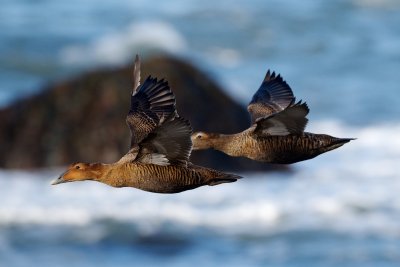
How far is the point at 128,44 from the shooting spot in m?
42.1

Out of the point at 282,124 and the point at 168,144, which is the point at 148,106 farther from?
the point at 282,124

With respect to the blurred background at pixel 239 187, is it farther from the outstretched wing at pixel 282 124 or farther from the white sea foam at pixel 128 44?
the outstretched wing at pixel 282 124

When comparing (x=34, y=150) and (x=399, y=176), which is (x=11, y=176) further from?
(x=399, y=176)

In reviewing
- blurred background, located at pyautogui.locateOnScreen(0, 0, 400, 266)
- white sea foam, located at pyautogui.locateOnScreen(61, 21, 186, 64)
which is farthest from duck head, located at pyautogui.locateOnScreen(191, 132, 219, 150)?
white sea foam, located at pyautogui.locateOnScreen(61, 21, 186, 64)

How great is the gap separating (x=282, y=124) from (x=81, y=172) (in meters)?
1.74

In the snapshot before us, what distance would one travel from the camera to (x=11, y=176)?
82.3ft

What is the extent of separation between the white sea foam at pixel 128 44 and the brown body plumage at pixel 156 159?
27.5m

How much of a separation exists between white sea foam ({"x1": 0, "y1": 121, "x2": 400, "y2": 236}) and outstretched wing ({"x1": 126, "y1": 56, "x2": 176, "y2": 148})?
41.0 feet

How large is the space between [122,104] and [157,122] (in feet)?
42.9

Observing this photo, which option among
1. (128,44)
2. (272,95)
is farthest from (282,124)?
(128,44)

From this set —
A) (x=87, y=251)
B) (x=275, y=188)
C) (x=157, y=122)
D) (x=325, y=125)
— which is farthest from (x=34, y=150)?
(x=157, y=122)

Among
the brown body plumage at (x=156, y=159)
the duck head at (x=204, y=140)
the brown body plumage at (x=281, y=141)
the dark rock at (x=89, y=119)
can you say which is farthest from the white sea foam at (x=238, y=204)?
the brown body plumage at (x=156, y=159)

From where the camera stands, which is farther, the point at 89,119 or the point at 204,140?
the point at 89,119

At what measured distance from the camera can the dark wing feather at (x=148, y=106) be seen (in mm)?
11297
